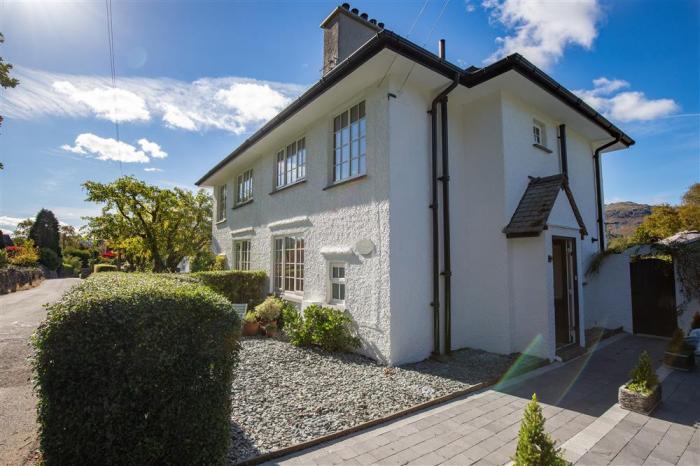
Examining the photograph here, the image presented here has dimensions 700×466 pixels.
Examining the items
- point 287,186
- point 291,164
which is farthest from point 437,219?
point 291,164

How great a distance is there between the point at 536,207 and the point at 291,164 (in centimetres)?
717

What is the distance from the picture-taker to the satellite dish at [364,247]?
7262 mm

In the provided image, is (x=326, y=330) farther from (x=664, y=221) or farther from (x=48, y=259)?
(x=48, y=259)

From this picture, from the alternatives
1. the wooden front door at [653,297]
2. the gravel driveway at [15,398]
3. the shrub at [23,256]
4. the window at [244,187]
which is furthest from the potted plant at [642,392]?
the shrub at [23,256]

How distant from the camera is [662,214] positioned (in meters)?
21.1

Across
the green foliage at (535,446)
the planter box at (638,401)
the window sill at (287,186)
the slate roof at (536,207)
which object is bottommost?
the planter box at (638,401)

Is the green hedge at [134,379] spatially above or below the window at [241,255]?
below

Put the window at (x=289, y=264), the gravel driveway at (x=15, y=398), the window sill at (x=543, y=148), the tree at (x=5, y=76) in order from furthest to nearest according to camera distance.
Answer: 1. the window at (x=289, y=264)
2. the window sill at (x=543, y=148)
3. the tree at (x=5, y=76)
4. the gravel driveway at (x=15, y=398)

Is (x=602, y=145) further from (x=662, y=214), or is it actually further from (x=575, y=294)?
(x=662, y=214)

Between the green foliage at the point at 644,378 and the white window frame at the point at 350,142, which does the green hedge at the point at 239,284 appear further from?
the green foliage at the point at 644,378

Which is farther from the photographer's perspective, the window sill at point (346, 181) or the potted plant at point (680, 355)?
the window sill at point (346, 181)

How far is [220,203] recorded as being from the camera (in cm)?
1853

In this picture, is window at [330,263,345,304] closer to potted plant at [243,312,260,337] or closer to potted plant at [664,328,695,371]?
potted plant at [243,312,260,337]

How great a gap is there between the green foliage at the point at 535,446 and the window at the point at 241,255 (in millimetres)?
12885
